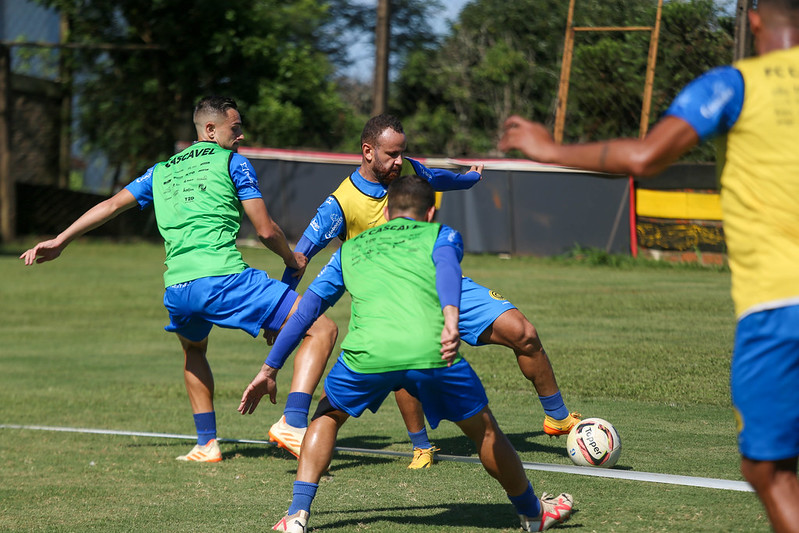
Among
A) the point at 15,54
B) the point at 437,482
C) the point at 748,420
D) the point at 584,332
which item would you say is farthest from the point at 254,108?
the point at 748,420

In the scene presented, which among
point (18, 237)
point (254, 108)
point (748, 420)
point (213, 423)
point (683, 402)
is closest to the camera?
point (748, 420)

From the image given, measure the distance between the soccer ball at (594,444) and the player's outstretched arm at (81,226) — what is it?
2.97 metres

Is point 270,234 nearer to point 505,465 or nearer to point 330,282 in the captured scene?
point 330,282

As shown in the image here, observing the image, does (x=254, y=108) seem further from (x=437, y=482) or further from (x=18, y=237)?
(x=437, y=482)

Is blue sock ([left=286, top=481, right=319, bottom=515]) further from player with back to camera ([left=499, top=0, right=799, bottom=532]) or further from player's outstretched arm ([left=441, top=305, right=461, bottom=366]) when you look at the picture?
player with back to camera ([left=499, top=0, right=799, bottom=532])

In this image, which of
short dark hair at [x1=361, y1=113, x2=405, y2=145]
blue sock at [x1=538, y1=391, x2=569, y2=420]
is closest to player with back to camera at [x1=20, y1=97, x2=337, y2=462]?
short dark hair at [x1=361, y1=113, x2=405, y2=145]

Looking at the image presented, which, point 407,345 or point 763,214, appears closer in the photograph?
point 763,214

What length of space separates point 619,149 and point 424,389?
1.43 m

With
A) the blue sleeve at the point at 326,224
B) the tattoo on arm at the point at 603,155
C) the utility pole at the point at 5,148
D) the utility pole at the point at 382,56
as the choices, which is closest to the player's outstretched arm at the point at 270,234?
the blue sleeve at the point at 326,224

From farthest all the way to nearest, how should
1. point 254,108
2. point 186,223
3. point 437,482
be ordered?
point 254,108
point 186,223
point 437,482

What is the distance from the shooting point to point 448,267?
13.3 feet

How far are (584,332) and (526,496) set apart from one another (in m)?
7.32

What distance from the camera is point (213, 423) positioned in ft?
21.0

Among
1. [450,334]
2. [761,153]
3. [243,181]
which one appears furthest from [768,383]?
[243,181]
